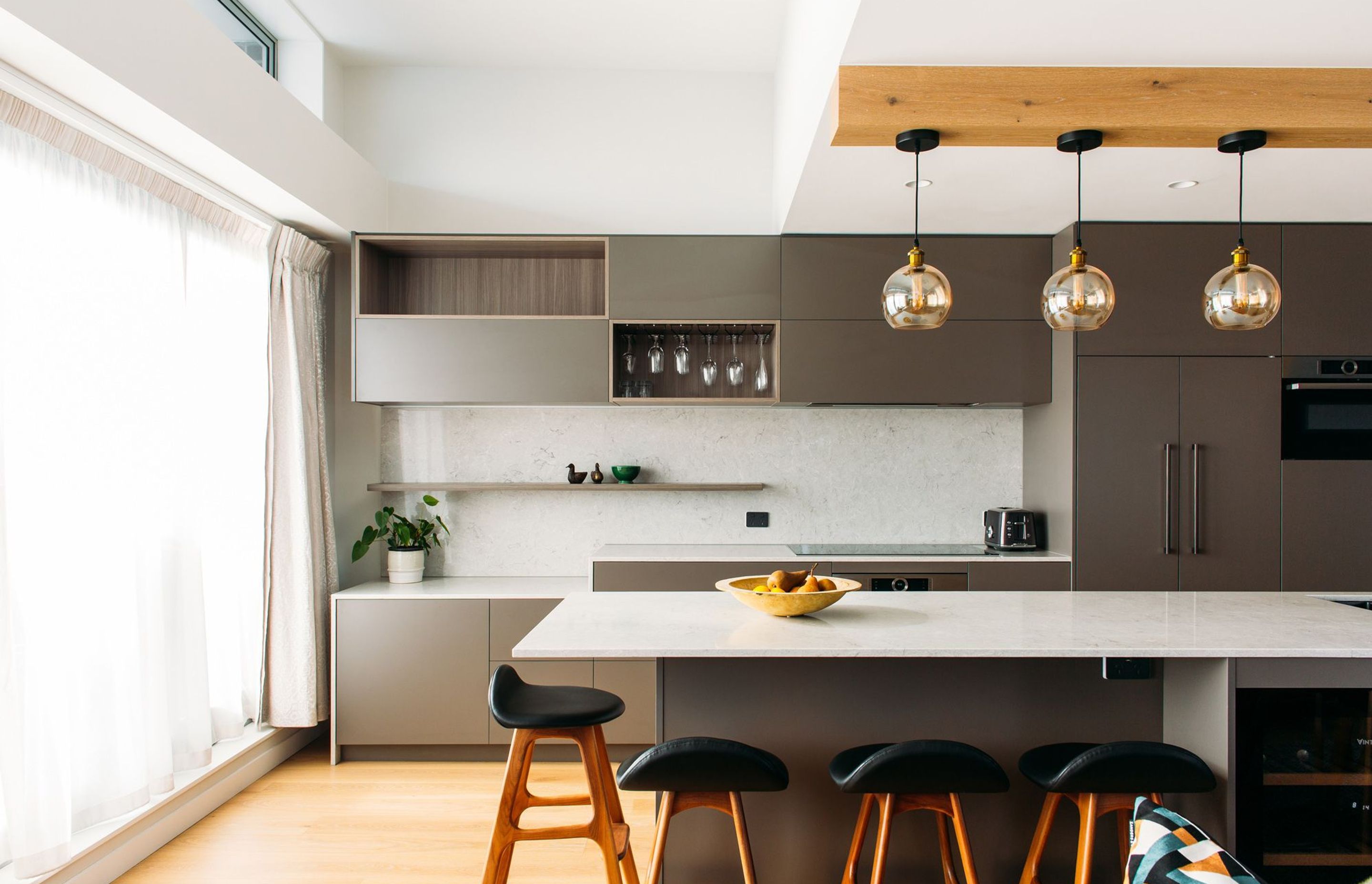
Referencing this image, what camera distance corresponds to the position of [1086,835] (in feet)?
6.40

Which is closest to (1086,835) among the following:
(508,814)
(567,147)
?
(508,814)

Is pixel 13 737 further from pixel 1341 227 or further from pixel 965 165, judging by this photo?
pixel 1341 227

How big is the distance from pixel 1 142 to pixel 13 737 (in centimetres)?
155

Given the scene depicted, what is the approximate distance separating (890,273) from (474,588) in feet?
7.80

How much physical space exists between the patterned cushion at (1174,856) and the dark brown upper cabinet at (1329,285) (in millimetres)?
3325

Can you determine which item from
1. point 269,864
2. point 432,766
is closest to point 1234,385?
point 432,766

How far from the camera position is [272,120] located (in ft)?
10.1

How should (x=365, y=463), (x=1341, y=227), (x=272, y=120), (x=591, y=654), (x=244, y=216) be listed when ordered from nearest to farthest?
(x=591, y=654)
(x=272, y=120)
(x=244, y=216)
(x=1341, y=227)
(x=365, y=463)

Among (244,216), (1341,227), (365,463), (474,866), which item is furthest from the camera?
(365,463)

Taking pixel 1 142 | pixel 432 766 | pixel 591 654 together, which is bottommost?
pixel 432 766

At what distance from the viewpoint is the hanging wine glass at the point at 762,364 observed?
3855mm

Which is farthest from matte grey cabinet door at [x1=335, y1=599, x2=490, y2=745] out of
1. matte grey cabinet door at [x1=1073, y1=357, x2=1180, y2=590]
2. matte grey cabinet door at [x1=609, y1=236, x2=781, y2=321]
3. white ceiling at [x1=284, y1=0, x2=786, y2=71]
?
matte grey cabinet door at [x1=1073, y1=357, x2=1180, y2=590]

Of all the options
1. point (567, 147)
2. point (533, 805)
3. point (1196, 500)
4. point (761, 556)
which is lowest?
point (533, 805)

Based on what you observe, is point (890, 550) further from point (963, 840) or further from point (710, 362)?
point (963, 840)
